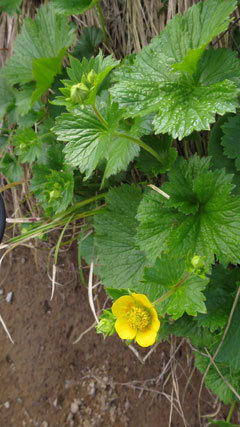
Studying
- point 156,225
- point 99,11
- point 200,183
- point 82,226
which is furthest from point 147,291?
point 99,11

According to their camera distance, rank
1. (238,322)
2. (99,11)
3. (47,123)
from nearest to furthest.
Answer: (238,322) → (99,11) → (47,123)

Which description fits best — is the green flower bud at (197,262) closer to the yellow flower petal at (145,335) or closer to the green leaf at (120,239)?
the yellow flower petal at (145,335)

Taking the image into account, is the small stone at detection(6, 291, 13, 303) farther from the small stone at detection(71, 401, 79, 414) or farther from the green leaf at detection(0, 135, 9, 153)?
the green leaf at detection(0, 135, 9, 153)

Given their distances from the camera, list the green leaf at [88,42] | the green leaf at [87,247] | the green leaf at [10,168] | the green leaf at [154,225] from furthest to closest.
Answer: the green leaf at [10,168] → the green leaf at [87,247] → the green leaf at [88,42] → the green leaf at [154,225]

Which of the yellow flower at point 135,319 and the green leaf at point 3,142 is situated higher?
the green leaf at point 3,142

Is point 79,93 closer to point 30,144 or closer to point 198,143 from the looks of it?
point 198,143

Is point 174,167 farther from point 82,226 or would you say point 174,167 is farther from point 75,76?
point 82,226

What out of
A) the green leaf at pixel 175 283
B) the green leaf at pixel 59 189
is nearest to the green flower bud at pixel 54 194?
the green leaf at pixel 59 189
